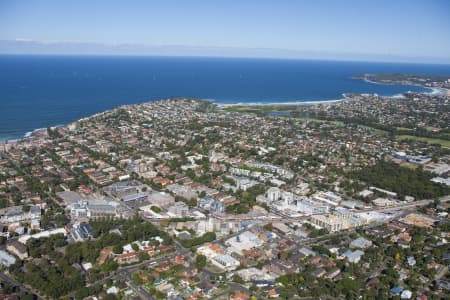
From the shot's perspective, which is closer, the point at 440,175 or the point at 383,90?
the point at 440,175

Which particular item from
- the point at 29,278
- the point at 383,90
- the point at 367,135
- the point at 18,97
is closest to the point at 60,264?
the point at 29,278

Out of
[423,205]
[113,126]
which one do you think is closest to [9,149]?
[113,126]

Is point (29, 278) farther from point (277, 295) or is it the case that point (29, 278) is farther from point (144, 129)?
point (144, 129)

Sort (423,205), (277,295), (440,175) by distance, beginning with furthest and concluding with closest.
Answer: (440,175), (423,205), (277,295)

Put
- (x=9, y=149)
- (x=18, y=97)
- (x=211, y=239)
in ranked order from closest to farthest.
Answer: (x=211, y=239) < (x=9, y=149) < (x=18, y=97)

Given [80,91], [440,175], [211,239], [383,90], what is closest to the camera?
[211,239]

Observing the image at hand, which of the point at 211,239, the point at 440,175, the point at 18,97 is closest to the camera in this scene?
the point at 211,239

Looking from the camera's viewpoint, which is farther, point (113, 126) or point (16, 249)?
point (113, 126)

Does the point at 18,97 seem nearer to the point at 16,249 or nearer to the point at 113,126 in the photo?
the point at 113,126
